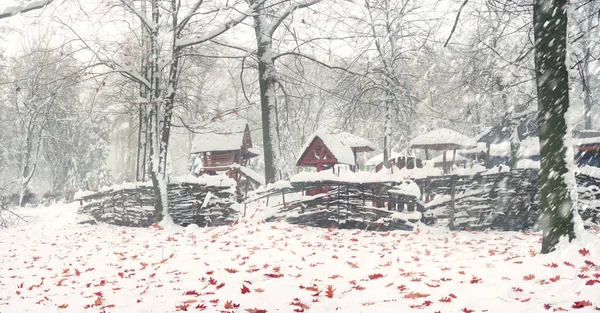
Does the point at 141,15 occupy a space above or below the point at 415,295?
above

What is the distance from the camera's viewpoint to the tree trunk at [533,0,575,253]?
5.71 metres

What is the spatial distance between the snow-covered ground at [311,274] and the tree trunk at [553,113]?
1.24 ft

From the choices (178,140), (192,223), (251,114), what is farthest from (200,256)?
(178,140)

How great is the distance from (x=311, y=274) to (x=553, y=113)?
13.6 feet

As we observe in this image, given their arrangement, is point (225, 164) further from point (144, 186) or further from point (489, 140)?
point (489, 140)

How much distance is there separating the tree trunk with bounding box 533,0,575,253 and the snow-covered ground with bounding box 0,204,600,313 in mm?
379

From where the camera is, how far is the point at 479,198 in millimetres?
10367

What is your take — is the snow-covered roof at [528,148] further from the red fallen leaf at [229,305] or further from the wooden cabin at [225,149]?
the red fallen leaf at [229,305]

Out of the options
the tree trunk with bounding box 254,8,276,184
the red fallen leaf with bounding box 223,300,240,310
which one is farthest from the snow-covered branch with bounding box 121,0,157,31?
the red fallen leaf with bounding box 223,300,240,310

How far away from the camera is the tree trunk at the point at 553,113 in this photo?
571cm

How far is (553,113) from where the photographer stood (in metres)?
5.76

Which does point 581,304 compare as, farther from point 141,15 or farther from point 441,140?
point 441,140

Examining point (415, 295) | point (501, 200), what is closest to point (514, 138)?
point (501, 200)

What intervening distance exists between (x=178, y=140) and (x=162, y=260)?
71.4 m
